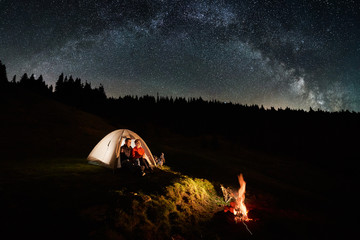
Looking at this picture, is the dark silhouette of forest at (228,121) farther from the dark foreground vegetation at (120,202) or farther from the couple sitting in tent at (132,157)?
the couple sitting in tent at (132,157)

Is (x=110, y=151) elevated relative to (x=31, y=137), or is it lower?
elevated

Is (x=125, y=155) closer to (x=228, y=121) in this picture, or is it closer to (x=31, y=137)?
(x=31, y=137)

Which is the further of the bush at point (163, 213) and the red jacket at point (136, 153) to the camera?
the red jacket at point (136, 153)

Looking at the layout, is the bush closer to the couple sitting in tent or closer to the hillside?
the couple sitting in tent

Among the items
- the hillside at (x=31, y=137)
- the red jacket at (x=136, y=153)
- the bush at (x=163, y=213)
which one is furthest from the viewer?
the hillside at (x=31, y=137)

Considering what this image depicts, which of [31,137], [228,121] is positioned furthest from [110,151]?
[228,121]

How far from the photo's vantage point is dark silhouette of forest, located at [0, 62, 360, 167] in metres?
45.8

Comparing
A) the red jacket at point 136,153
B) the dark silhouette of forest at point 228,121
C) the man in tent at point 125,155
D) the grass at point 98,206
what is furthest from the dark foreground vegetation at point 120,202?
the dark silhouette of forest at point 228,121

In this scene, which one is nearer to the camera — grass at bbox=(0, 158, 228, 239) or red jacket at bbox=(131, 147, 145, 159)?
grass at bbox=(0, 158, 228, 239)

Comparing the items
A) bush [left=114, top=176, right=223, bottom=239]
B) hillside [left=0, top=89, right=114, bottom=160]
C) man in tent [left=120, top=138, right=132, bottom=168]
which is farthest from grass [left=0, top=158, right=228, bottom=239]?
hillside [left=0, top=89, right=114, bottom=160]

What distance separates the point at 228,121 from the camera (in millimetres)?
71688

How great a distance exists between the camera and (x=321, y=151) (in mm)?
44188

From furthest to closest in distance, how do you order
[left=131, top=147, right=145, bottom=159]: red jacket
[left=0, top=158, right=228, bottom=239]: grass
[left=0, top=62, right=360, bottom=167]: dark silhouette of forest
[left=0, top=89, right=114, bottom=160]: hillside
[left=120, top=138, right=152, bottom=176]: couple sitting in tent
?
1. [left=0, top=62, right=360, bottom=167]: dark silhouette of forest
2. [left=0, top=89, right=114, bottom=160]: hillside
3. [left=131, top=147, right=145, bottom=159]: red jacket
4. [left=120, top=138, right=152, bottom=176]: couple sitting in tent
5. [left=0, top=158, right=228, bottom=239]: grass

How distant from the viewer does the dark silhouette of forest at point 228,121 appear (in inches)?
1804
